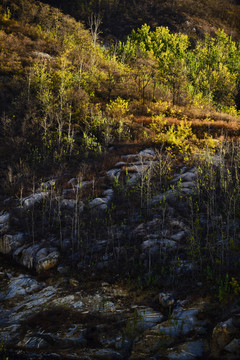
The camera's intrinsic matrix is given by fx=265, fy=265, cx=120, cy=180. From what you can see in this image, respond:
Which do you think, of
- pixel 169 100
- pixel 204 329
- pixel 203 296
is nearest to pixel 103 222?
pixel 203 296

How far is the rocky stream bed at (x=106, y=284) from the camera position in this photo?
459 cm

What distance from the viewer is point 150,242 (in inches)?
319

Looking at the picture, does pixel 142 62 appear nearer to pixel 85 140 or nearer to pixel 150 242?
pixel 85 140

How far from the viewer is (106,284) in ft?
22.7

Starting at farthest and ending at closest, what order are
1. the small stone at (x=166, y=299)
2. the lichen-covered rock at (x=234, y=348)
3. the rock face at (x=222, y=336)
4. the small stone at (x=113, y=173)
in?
1. the small stone at (x=113, y=173)
2. the small stone at (x=166, y=299)
3. the rock face at (x=222, y=336)
4. the lichen-covered rock at (x=234, y=348)

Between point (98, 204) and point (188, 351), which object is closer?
point (188, 351)

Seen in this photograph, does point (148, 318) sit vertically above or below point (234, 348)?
below

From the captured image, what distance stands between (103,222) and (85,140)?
334 inches

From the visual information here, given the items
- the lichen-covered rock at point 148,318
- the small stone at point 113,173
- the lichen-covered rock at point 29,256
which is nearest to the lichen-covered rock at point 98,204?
the small stone at point 113,173

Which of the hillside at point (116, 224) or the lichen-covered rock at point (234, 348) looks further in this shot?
the hillside at point (116, 224)

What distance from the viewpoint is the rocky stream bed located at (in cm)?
459

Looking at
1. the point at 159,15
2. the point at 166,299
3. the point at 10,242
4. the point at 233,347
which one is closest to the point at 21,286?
the point at 10,242

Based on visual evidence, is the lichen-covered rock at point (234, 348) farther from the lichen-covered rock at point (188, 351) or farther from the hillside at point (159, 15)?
the hillside at point (159, 15)

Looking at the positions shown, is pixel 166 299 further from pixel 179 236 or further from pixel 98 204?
pixel 98 204
